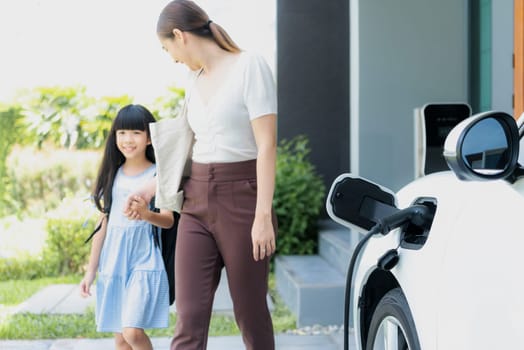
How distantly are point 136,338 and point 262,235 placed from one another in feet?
2.97

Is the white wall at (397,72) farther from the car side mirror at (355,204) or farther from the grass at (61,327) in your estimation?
the car side mirror at (355,204)

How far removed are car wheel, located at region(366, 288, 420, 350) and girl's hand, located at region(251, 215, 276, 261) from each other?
0.61 meters

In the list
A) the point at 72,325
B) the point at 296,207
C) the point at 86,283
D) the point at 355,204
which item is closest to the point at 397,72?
the point at 296,207

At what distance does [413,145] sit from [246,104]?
403 centimetres

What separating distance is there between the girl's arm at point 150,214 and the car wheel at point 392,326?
1.26 m

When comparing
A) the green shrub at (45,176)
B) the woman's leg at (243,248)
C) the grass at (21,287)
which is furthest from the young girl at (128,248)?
the green shrub at (45,176)

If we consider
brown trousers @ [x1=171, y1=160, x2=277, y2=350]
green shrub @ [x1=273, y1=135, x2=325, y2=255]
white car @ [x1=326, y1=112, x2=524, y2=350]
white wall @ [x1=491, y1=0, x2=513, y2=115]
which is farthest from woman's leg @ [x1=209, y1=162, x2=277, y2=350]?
green shrub @ [x1=273, y1=135, x2=325, y2=255]

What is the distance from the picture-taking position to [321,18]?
10.1 m

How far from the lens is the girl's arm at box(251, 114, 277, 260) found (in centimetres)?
335

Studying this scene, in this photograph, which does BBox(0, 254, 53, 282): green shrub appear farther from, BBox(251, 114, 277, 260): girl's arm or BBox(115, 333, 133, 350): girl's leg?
BBox(251, 114, 277, 260): girl's arm

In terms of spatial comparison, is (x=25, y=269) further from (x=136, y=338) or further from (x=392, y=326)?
(x=392, y=326)

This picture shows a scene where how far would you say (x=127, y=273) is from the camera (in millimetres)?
4008

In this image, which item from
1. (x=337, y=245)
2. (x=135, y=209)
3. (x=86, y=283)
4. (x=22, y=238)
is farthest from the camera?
(x=22, y=238)

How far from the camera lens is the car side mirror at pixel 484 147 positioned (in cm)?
199
